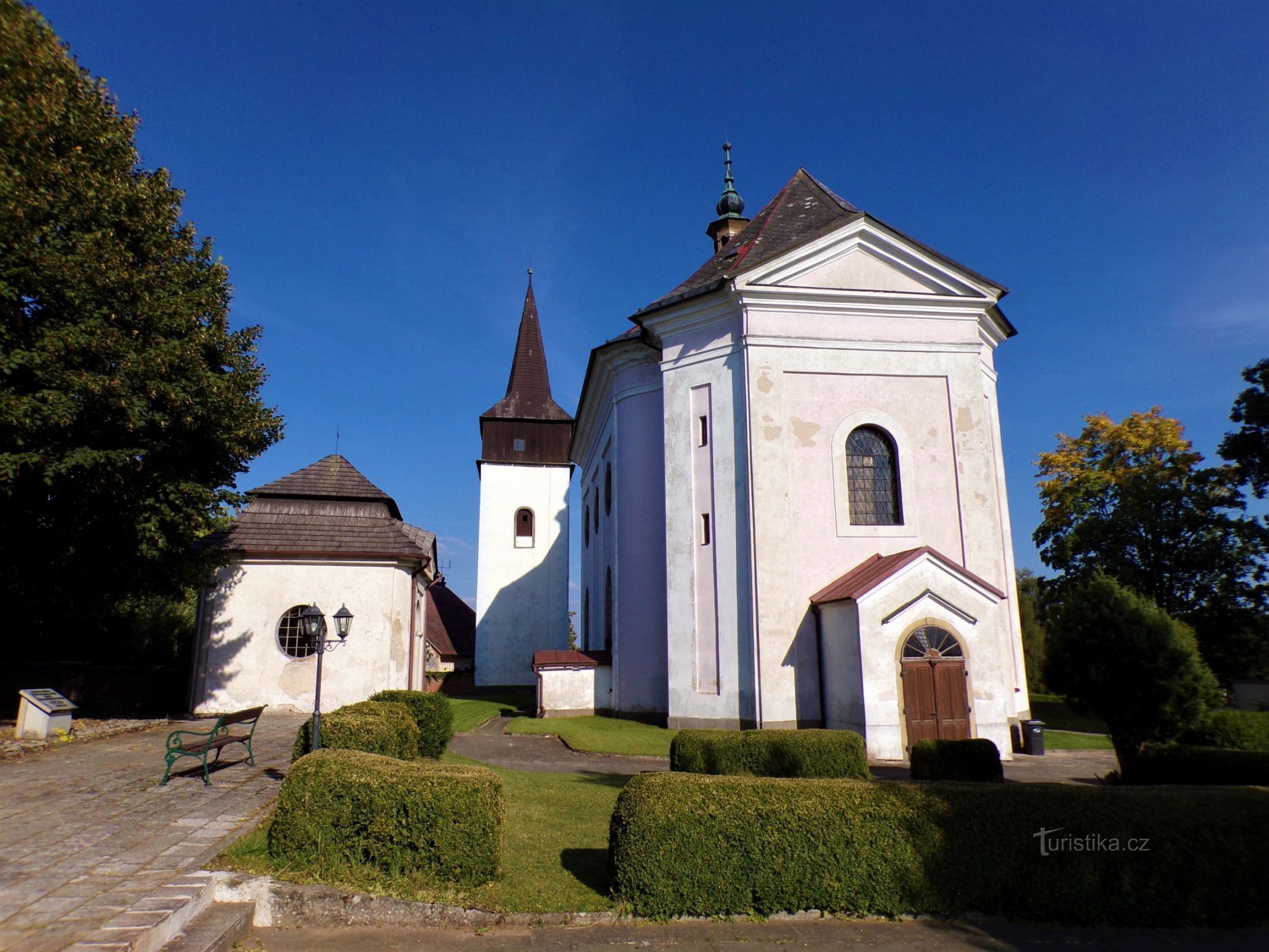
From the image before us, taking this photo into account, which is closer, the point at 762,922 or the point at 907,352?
the point at 762,922

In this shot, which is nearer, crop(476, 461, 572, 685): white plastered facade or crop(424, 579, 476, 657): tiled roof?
crop(476, 461, 572, 685): white plastered facade

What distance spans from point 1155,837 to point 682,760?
5957mm

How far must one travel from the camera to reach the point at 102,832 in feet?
24.9

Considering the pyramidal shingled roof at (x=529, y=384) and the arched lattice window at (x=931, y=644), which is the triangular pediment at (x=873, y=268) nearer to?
the arched lattice window at (x=931, y=644)

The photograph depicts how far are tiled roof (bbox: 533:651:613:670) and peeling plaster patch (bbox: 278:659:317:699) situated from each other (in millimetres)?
6125

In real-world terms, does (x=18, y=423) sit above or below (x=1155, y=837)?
above

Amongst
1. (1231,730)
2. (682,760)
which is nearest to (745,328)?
(682,760)

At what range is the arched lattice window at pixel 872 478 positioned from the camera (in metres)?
18.6

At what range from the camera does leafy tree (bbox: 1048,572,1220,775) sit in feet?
35.7

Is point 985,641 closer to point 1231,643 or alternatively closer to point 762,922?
point 762,922

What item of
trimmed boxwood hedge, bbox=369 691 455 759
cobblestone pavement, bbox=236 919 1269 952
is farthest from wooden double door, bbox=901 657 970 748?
trimmed boxwood hedge, bbox=369 691 455 759

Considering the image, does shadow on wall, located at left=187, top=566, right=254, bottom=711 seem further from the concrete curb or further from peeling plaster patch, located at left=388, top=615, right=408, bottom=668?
the concrete curb

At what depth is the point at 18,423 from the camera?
12.6 meters

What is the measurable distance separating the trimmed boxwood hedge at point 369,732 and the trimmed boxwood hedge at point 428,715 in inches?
48.9
